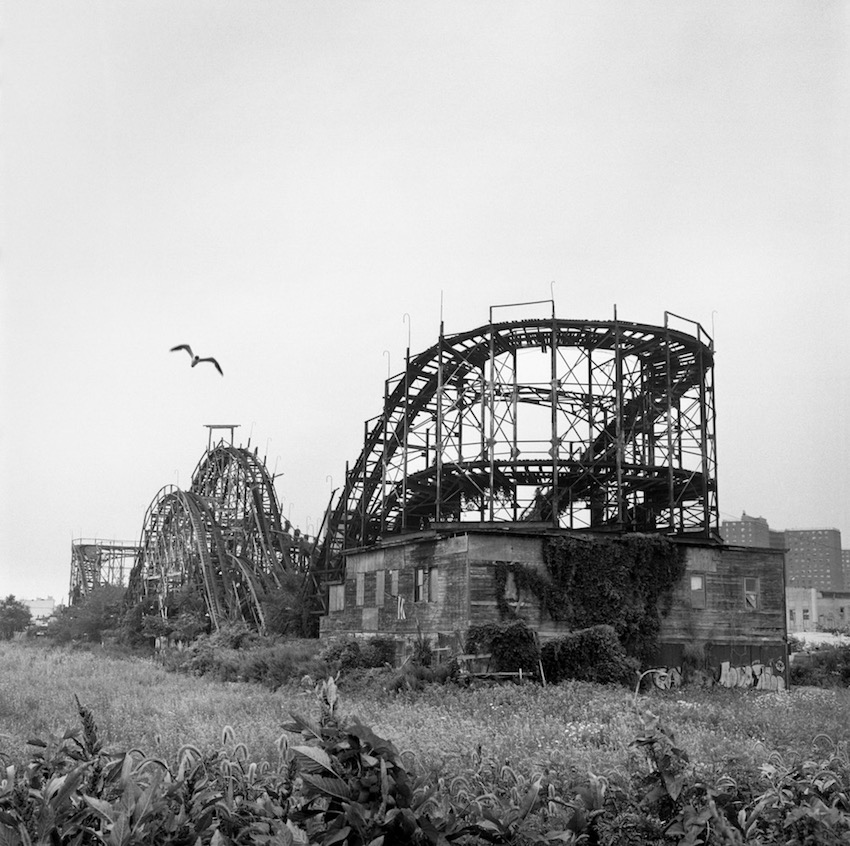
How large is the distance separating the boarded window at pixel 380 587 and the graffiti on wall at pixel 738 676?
31.8ft

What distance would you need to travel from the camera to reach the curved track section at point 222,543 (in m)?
49.8

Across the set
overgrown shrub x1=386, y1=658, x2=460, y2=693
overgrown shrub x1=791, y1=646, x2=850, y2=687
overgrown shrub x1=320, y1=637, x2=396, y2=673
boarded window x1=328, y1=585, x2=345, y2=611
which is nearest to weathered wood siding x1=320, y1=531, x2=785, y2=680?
overgrown shrub x1=320, y1=637, x2=396, y2=673

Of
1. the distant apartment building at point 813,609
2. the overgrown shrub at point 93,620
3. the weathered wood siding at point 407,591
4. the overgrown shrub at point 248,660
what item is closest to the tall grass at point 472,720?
the overgrown shrub at point 248,660

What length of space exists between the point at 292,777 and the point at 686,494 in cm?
3063

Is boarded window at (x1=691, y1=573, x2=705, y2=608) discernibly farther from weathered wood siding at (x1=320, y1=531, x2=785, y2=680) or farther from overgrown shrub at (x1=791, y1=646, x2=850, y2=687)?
overgrown shrub at (x1=791, y1=646, x2=850, y2=687)

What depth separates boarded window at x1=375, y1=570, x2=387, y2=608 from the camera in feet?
112

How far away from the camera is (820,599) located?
114 m

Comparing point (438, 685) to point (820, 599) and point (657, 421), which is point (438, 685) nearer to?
point (657, 421)

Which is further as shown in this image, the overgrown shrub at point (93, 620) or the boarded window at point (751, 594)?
the overgrown shrub at point (93, 620)

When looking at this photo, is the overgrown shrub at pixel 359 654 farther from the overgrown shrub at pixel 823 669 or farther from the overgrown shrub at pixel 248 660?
the overgrown shrub at pixel 823 669

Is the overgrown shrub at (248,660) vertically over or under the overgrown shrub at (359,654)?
under

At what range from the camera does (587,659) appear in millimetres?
27594

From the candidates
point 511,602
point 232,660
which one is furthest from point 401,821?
point 232,660

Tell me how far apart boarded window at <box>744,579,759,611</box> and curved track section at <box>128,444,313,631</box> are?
22920mm
